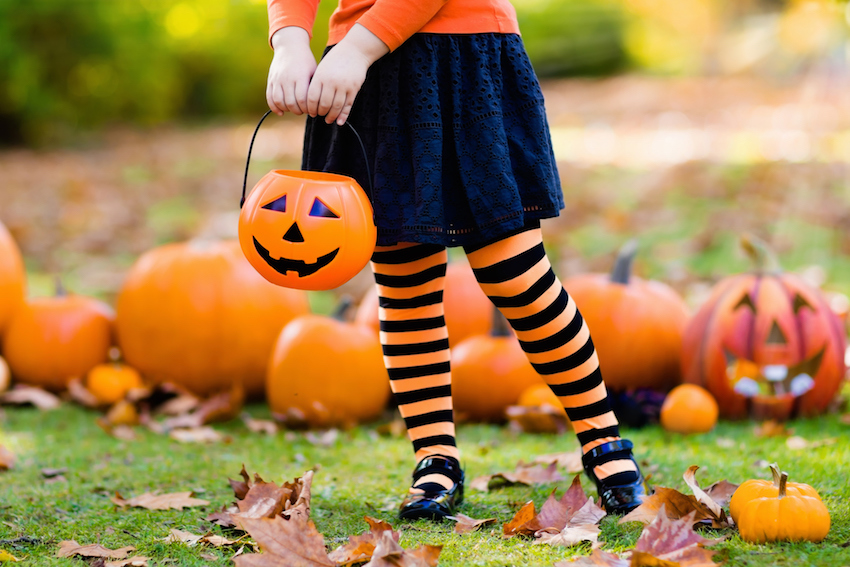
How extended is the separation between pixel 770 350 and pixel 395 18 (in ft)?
5.41

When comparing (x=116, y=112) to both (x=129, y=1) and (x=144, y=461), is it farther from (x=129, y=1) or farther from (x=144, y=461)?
(x=144, y=461)

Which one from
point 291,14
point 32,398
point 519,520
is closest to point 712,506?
point 519,520

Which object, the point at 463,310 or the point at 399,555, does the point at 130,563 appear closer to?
the point at 399,555

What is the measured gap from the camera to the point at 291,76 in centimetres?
163

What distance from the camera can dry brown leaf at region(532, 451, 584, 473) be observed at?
2212 millimetres

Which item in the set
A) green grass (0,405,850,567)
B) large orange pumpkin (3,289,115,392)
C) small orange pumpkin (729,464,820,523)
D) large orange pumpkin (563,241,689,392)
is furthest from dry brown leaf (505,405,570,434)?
large orange pumpkin (3,289,115,392)

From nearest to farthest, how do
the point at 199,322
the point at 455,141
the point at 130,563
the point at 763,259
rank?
the point at 130,563, the point at 455,141, the point at 763,259, the point at 199,322

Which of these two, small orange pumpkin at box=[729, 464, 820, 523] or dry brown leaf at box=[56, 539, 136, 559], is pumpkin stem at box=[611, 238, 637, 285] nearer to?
small orange pumpkin at box=[729, 464, 820, 523]

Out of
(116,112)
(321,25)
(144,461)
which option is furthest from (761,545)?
(321,25)

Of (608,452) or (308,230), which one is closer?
(308,230)

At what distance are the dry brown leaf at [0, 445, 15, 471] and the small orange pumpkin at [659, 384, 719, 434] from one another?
72.1 inches

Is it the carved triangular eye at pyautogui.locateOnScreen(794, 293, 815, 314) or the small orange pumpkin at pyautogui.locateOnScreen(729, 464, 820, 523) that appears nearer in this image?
the small orange pumpkin at pyautogui.locateOnScreen(729, 464, 820, 523)

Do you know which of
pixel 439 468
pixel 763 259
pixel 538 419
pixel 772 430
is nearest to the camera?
pixel 439 468

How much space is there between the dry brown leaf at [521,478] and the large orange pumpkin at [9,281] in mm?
1983
